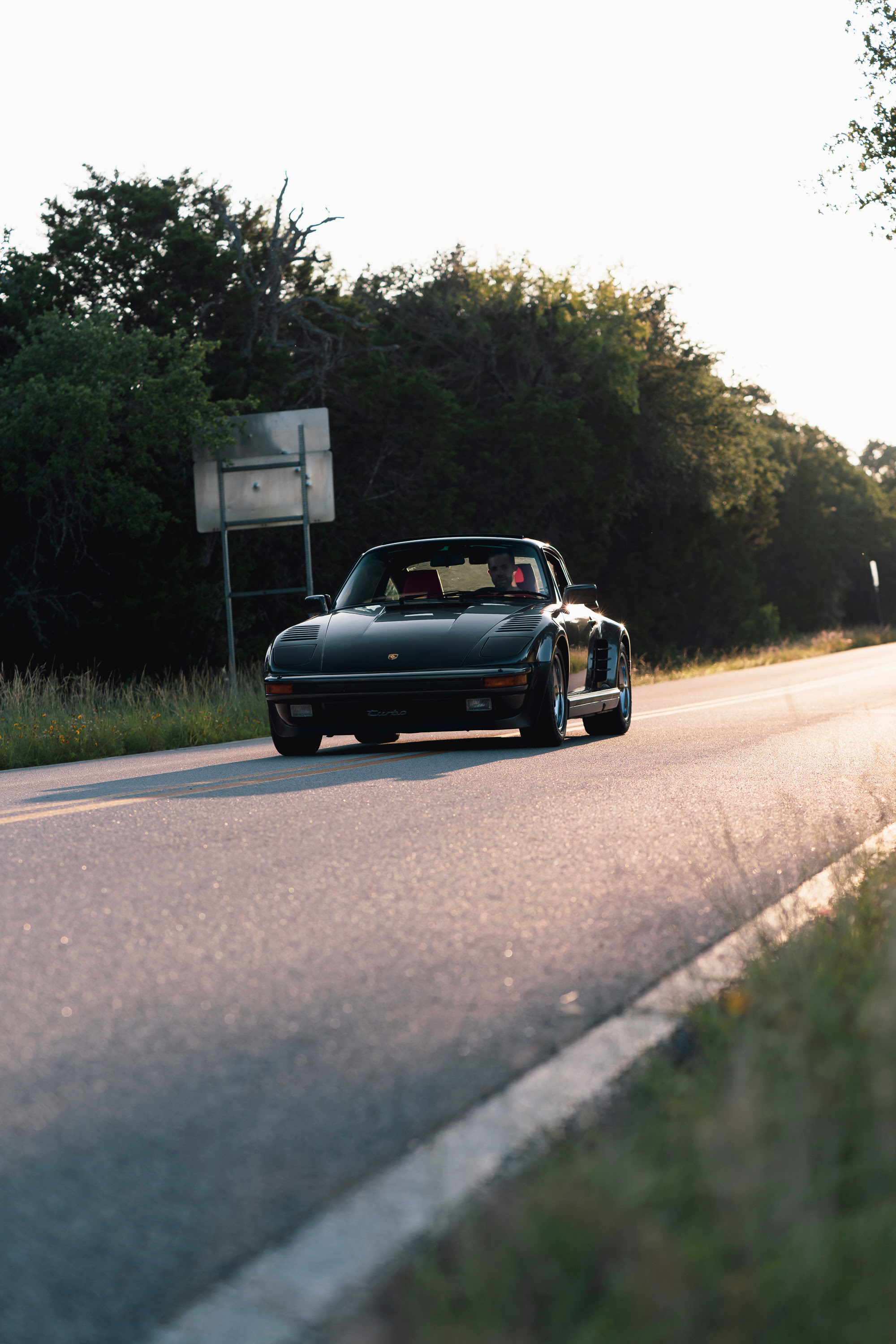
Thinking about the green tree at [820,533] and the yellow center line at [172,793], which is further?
the green tree at [820,533]

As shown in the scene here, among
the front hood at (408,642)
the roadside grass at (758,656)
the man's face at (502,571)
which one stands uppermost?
the man's face at (502,571)

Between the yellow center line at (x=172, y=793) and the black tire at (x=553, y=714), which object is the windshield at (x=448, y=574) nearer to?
the black tire at (x=553, y=714)

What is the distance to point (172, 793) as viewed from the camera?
9.24 metres

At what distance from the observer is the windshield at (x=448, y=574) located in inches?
501

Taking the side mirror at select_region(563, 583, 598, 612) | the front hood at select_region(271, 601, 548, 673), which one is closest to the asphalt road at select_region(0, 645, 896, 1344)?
the front hood at select_region(271, 601, 548, 673)

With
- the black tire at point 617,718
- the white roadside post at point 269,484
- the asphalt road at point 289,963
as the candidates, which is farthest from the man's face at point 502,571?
the white roadside post at point 269,484

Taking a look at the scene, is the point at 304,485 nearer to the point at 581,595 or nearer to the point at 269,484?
the point at 269,484

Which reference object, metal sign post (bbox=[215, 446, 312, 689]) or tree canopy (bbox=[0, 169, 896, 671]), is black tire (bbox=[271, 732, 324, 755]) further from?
tree canopy (bbox=[0, 169, 896, 671])

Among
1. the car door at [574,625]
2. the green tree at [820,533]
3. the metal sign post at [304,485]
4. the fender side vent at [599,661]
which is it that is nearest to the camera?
the car door at [574,625]

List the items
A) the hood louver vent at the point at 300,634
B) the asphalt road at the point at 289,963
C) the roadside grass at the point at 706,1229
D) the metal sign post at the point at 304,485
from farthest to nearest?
the metal sign post at the point at 304,485
the hood louver vent at the point at 300,634
the asphalt road at the point at 289,963
the roadside grass at the point at 706,1229

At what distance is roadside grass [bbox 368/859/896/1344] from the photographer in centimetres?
198

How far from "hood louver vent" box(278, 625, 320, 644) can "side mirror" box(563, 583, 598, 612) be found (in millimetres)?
2270

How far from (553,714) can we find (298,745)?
205 cm

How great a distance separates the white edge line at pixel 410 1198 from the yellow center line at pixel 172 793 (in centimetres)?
506
